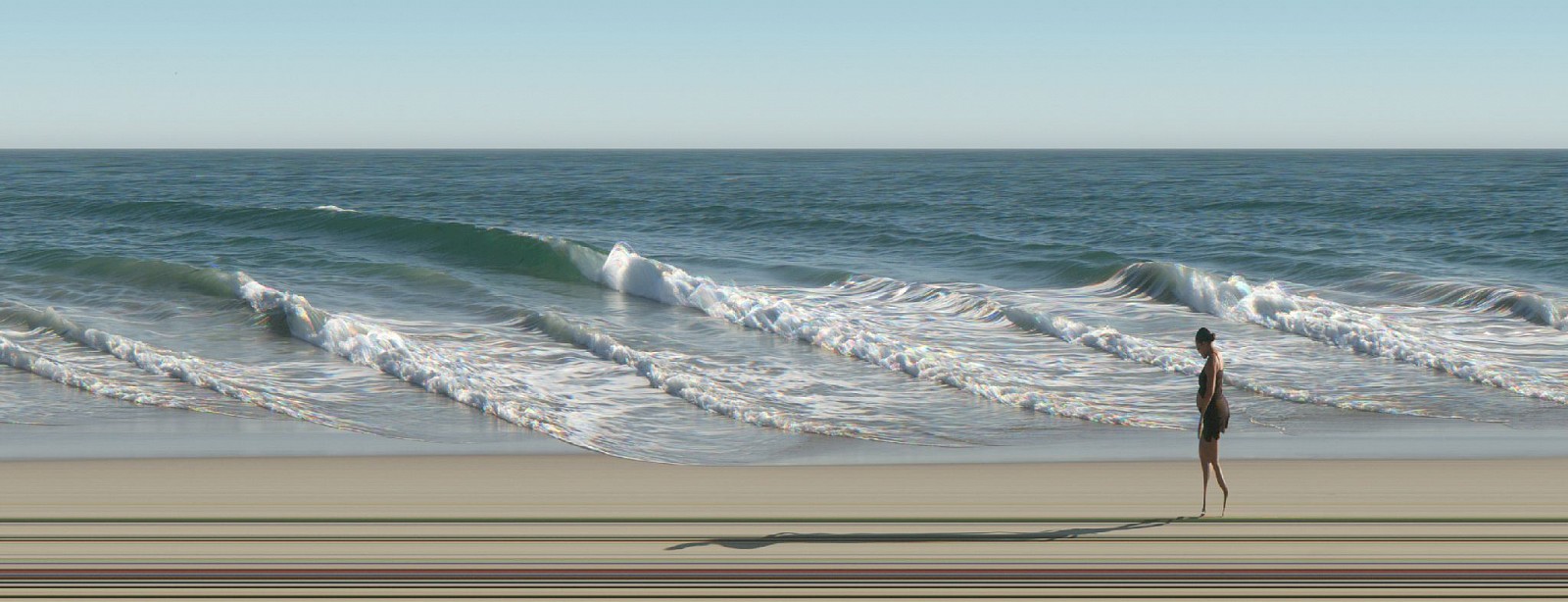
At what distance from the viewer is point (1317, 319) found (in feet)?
54.7

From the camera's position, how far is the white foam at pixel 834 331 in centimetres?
1197

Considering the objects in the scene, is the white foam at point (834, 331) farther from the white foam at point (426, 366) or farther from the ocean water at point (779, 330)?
the white foam at point (426, 366)

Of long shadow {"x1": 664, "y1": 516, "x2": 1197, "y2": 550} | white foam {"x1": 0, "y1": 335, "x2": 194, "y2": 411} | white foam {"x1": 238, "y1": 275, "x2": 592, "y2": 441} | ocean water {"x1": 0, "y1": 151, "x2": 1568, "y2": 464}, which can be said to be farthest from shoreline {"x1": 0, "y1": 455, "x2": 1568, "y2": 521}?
white foam {"x1": 0, "y1": 335, "x2": 194, "y2": 411}

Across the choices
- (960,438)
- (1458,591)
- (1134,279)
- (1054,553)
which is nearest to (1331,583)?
(1458,591)

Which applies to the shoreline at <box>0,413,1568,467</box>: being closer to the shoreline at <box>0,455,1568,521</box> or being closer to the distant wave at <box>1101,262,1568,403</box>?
the shoreline at <box>0,455,1568,521</box>

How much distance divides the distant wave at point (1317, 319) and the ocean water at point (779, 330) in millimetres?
69

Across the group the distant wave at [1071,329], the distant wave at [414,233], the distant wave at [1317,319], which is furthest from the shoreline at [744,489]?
the distant wave at [414,233]

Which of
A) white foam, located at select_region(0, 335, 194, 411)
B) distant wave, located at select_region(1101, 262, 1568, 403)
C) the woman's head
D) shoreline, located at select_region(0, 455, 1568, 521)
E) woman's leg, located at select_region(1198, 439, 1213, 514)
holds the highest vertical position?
the woman's head

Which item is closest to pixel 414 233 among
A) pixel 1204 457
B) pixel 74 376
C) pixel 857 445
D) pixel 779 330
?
pixel 779 330

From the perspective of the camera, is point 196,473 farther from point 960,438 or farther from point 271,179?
point 271,179

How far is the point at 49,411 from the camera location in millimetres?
11383

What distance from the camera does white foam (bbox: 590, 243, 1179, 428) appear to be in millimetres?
11969

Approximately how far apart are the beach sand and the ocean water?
49.3 inches

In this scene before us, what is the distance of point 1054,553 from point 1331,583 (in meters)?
1.49
